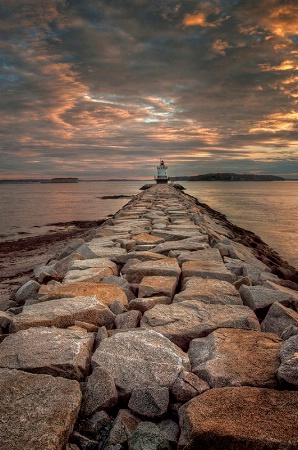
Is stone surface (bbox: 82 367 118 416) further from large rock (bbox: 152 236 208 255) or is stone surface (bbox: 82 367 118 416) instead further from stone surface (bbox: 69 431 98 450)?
large rock (bbox: 152 236 208 255)

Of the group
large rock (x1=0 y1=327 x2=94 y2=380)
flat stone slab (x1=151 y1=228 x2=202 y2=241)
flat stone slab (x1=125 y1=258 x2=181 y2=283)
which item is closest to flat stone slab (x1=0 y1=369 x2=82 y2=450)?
large rock (x1=0 y1=327 x2=94 y2=380)

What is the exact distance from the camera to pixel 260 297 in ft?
7.71

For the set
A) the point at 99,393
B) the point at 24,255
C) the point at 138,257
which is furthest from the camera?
the point at 24,255

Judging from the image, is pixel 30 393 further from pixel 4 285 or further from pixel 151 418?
pixel 4 285

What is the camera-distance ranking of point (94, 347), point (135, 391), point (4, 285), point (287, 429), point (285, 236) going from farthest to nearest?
point (285, 236)
point (4, 285)
point (94, 347)
point (135, 391)
point (287, 429)

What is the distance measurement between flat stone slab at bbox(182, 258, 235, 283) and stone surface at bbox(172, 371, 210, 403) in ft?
4.97

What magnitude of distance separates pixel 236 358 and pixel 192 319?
19.2 inches

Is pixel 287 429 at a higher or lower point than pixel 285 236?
higher

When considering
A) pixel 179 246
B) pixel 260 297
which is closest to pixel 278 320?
pixel 260 297

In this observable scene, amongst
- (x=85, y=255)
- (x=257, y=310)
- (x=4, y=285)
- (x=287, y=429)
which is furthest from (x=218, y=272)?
(x=4, y=285)

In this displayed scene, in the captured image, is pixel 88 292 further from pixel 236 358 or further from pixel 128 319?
pixel 236 358

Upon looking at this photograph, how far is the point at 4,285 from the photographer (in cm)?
629

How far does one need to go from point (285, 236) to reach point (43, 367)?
1227 centimetres

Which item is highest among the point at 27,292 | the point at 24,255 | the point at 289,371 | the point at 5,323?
the point at 289,371
